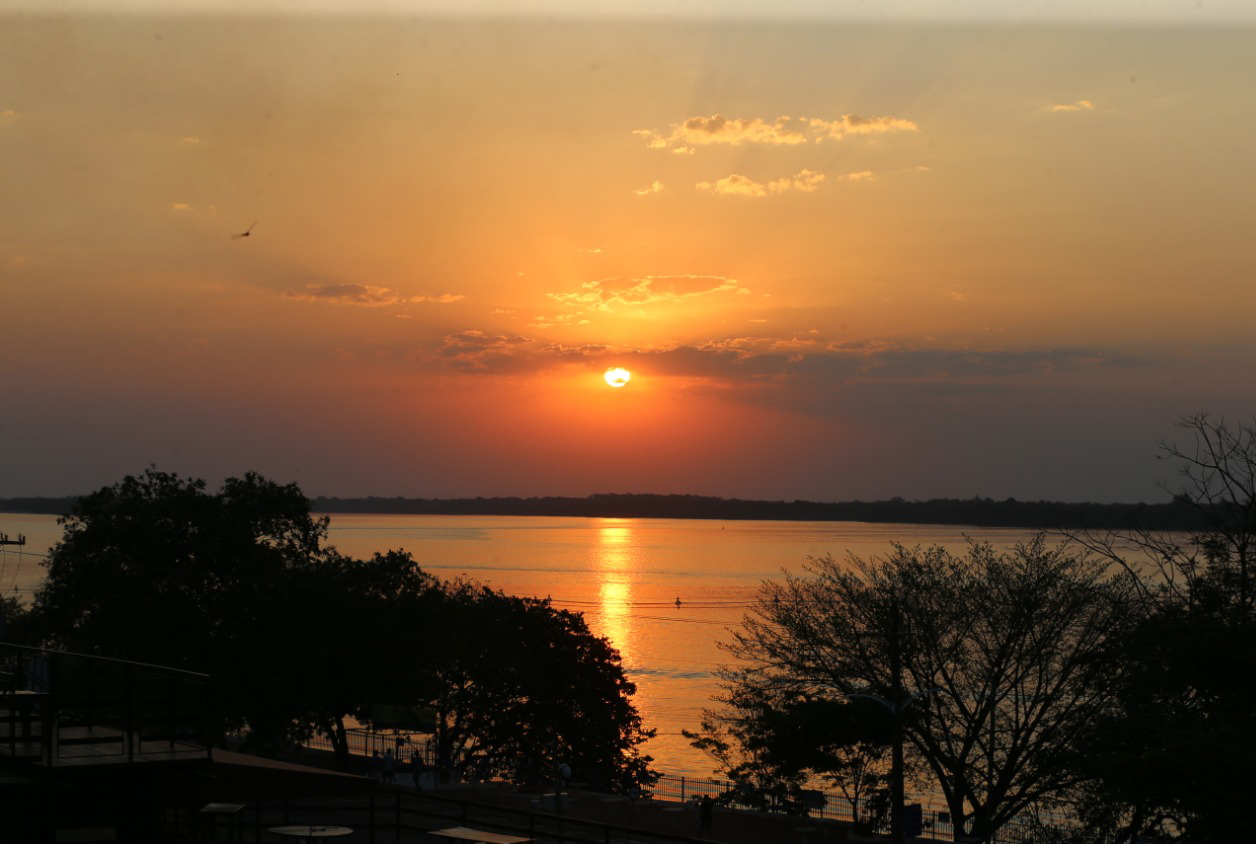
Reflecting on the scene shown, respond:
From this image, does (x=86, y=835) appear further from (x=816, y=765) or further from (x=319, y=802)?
(x=816, y=765)

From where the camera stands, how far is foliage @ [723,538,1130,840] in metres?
36.9

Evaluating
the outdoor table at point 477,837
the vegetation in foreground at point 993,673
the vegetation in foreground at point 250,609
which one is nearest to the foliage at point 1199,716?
the vegetation in foreground at point 993,673

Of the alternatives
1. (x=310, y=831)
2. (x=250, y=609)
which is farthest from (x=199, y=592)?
(x=310, y=831)

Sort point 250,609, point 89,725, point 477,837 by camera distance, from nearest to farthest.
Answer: point 89,725, point 477,837, point 250,609

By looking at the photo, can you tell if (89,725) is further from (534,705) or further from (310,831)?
(534,705)

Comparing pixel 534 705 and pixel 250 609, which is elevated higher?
pixel 250 609

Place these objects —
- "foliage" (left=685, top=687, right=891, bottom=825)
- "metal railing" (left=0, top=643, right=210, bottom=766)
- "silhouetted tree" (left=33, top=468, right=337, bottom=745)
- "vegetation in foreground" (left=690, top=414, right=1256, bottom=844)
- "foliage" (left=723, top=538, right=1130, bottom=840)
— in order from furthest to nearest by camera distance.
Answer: "silhouetted tree" (left=33, top=468, right=337, bottom=745), "foliage" (left=685, top=687, right=891, bottom=825), "foliage" (left=723, top=538, right=1130, bottom=840), "vegetation in foreground" (left=690, top=414, right=1256, bottom=844), "metal railing" (left=0, top=643, right=210, bottom=766)

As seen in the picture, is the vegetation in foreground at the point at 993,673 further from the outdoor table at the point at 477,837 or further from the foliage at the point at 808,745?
the outdoor table at the point at 477,837

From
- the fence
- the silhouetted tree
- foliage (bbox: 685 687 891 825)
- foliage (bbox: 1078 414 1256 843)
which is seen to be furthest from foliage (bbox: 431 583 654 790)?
foliage (bbox: 1078 414 1256 843)

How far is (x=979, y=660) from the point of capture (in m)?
41.3

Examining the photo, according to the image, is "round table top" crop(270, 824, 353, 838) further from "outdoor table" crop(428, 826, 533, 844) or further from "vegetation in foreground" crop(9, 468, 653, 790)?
"vegetation in foreground" crop(9, 468, 653, 790)

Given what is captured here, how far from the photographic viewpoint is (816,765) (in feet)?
126

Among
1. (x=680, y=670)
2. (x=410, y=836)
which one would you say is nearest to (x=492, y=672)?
(x=410, y=836)

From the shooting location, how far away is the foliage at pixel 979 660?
3688 cm
